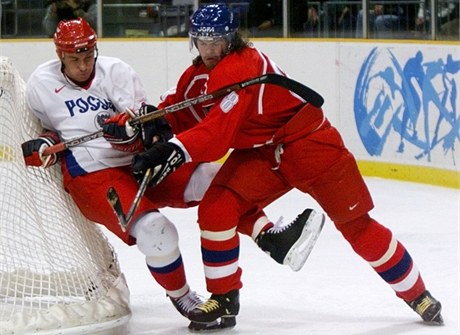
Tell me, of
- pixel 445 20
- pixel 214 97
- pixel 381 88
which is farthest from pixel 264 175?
pixel 445 20

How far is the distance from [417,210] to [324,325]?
2.05m

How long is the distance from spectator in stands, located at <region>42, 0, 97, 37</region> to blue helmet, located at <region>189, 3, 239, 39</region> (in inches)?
161

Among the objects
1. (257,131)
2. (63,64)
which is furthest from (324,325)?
(63,64)

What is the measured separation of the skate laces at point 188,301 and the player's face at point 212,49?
72 centimetres

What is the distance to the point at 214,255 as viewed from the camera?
3.47 m

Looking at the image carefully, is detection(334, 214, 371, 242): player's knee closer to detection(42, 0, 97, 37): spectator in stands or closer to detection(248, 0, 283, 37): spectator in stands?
detection(248, 0, 283, 37): spectator in stands

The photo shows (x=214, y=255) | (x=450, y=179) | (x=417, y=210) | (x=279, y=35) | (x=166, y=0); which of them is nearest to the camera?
(x=214, y=255)

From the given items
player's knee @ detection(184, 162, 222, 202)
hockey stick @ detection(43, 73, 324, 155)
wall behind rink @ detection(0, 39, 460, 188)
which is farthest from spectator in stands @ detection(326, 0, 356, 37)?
hockey stick @ detection(43, 73, 324, 155)

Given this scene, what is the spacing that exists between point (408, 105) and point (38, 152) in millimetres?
3101

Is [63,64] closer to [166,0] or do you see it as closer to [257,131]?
[257,131]

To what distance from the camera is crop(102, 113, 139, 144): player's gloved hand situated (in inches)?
136

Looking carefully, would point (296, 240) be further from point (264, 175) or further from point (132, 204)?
point (132, 204)

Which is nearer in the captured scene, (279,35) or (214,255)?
(214,255)

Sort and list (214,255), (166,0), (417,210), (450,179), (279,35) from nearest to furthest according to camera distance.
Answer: (214,255)
(417,210)
(450,179)
(279,35)
(166,0)
